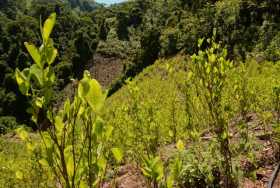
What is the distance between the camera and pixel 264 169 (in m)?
5.26

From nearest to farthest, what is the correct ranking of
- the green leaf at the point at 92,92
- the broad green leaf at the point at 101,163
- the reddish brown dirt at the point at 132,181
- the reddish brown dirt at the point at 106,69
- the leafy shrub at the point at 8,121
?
the green leaf at the point at 92,92 → the broad green leaf at the point at 101,163 → the reddish brown dirt at the point at 132,181 → the leafy shrub at the point at 8,121 → the reddish brown dirt at the point at 106,69

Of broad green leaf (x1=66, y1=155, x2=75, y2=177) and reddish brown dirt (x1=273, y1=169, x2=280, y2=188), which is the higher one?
broad green leaf (x1=66, y1=155, x2=75, y2=177)

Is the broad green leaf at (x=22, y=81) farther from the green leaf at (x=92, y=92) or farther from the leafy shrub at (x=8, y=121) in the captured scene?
the leafy shrub at (x=8, y=121)

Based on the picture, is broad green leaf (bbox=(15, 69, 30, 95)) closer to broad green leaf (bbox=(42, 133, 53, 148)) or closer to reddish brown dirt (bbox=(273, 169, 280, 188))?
broad green leaf (bbox=(42, 133, 53, 148))

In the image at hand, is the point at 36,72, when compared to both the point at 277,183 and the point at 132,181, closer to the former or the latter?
the point at 277,183

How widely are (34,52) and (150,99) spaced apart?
4716 millimetres

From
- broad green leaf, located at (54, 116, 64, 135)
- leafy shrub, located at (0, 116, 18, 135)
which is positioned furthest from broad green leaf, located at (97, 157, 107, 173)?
leafy shrub, located at (0, 116, 18, 135)

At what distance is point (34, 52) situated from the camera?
1400mm

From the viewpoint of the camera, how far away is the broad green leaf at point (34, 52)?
138 centimetres

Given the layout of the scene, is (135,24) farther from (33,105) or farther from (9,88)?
(33,105)

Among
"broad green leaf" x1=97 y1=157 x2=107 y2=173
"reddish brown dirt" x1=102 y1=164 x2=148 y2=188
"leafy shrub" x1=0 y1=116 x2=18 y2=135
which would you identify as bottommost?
"leafy shrub" x1=0 y1=116 x2=18 y2=135

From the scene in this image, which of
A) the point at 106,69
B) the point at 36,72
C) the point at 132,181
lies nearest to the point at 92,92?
the point at 36,72

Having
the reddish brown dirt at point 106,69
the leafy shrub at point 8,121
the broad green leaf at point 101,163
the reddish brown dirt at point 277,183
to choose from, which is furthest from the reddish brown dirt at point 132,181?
the leafy shrub at point 8,121

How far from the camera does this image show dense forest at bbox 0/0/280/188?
5.20ft
